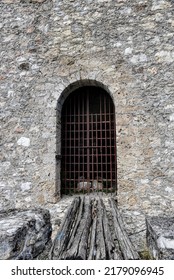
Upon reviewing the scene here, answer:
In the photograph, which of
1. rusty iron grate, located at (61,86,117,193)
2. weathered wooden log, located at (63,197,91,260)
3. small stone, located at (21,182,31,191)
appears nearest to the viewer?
weathered wooden log, located at (63,197,91,260)

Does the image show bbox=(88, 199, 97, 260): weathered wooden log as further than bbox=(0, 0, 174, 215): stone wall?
No

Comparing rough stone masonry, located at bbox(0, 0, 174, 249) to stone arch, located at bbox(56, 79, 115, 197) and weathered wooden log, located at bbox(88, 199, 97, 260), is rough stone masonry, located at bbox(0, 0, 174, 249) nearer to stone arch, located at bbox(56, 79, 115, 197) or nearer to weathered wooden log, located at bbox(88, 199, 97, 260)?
stone arch, located at bbox(56, 79, 115, 197)

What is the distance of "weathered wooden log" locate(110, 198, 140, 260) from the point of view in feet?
6.73

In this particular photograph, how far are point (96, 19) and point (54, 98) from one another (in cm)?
146

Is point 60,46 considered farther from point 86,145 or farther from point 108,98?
point 86,145

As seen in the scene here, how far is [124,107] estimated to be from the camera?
142 inches

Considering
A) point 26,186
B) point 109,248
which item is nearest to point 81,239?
point 109,248

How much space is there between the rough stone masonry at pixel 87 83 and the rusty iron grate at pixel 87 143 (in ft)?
0.71

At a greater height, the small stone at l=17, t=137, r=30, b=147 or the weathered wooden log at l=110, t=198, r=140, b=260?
the small stone at l=17, t=137, r=30, b=147

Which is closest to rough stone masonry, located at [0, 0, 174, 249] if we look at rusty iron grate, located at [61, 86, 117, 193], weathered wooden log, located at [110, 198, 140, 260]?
rusty iron grate, located at [61, 86, 117, 193]

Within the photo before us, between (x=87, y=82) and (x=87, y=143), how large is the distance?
38.8 inches

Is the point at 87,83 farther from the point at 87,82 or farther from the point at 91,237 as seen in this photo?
the point at 91,237

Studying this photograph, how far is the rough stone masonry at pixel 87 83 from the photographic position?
3.47 meters

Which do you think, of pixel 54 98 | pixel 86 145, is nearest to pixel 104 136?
pixel 86 145
